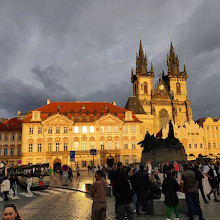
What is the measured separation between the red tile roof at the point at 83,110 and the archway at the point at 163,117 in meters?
32.3

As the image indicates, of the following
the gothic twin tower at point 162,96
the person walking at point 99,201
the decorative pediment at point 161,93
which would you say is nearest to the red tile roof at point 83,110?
the gothic twin tower at point 162,96

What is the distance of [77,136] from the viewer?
5075 cm

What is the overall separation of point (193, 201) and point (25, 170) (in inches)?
725

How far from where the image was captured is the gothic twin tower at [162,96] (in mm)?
83338

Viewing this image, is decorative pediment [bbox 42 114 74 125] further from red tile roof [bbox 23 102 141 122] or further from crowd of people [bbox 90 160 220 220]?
crowd of people [bbox 90 160 220 220]

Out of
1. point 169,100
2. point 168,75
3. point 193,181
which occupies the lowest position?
point 193,181

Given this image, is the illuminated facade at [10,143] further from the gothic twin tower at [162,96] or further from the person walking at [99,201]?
the person walking at [99,201]

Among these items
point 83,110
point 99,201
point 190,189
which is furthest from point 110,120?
point 99,201

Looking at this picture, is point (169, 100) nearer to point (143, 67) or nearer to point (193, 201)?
point (143, 67)

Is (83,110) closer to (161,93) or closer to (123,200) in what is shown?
(161,93)

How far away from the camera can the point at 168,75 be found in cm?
9225

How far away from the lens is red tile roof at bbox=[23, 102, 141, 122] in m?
51.9

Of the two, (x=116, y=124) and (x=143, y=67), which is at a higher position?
(x=143, y=67)

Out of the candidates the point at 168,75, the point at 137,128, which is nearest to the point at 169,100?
the point at 168,75
